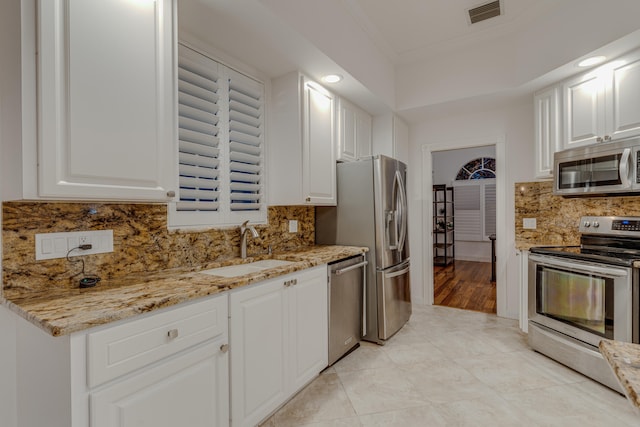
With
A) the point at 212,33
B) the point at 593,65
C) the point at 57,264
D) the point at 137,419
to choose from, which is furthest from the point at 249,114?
the point at 593,65

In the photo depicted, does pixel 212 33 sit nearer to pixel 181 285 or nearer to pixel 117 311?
pixel 181 285

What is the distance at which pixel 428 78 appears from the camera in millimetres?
3582

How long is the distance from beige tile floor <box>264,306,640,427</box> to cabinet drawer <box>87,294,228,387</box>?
0.86 metres

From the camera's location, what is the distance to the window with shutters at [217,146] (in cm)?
204

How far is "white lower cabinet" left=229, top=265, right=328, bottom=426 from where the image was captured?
1.62 meters

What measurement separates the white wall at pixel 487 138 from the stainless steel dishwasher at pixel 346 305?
62.6 inches

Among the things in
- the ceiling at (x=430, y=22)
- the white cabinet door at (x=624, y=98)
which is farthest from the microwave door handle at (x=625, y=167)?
the ceiling at (x=430, y=22)

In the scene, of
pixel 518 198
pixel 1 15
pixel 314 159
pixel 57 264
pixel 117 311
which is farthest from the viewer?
pixel 518 198

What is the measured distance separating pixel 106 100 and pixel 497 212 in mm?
3847

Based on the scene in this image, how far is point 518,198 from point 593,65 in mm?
1403

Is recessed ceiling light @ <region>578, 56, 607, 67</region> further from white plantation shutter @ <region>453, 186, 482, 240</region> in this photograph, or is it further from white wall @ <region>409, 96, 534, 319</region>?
white plantation shutter @ <region>453, 186, 482, 240</region>

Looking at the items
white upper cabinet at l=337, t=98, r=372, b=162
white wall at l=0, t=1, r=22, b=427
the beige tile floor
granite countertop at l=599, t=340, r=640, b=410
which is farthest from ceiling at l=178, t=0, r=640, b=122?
the beige tile floor

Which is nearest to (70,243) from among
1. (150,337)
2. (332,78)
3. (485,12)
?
(150,337)

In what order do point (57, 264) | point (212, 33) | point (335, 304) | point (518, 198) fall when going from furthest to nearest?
1. point (518, 198)
2. point (335, 304)
3. point (212, 33)
4. point (57, 264)
